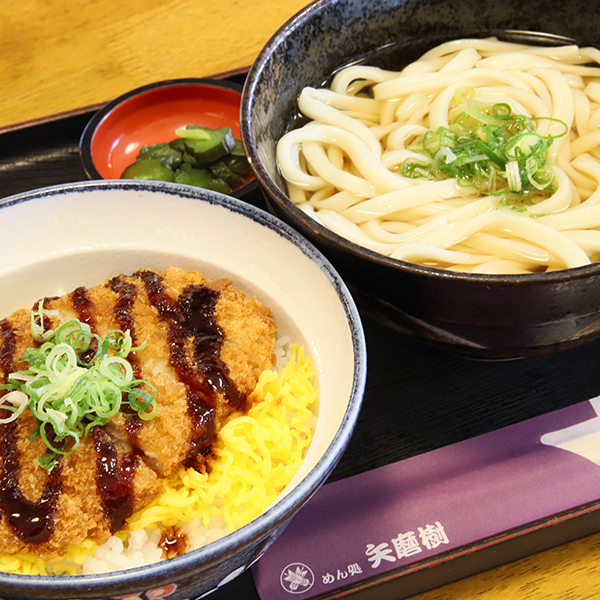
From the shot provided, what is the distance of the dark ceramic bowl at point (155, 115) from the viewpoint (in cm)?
233

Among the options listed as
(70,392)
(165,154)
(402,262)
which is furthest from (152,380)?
(165,154)

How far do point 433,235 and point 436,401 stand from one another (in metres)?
0.47

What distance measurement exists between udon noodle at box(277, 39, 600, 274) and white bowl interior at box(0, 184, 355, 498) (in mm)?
270

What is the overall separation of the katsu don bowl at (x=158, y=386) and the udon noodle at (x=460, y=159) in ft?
1.07

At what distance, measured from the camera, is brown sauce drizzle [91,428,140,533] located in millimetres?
1200

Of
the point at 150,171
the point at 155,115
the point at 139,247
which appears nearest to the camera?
the point at 139,247

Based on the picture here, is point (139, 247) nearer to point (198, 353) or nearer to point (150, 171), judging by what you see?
point (198, 353)

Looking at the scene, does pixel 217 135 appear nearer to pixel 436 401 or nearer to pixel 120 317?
pixel 120 317

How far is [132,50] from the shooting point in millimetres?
2838

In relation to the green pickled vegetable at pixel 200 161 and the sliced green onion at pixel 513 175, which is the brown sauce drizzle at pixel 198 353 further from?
the sliced green onion at pixel 513 175

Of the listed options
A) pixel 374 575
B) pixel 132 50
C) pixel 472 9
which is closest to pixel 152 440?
pixel 374 575

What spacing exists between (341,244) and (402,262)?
0.15m

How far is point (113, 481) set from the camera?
121 centimetres

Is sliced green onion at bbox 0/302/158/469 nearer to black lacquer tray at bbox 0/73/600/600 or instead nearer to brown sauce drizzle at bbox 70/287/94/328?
brown sauce drizzle at bbox 70/287/94/328
